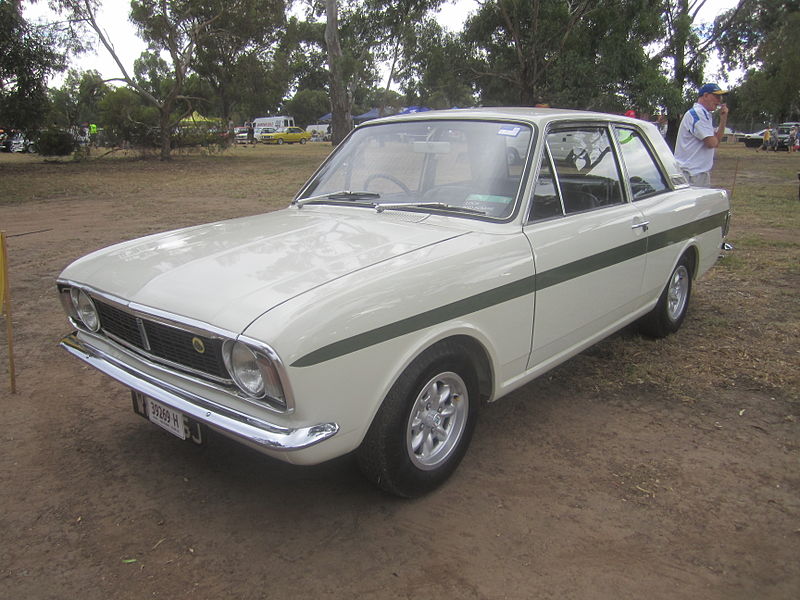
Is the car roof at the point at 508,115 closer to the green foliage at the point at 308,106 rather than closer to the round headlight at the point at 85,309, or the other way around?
the round headlight at the point at 85,309

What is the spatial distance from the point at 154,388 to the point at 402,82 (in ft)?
140

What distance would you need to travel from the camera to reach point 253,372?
2.35m

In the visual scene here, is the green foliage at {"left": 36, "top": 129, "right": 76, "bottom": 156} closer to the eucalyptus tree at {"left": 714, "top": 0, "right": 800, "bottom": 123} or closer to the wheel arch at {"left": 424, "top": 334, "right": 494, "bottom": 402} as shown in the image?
the eucalyptus tree at {"left": 714, "top": 0, "right": 800, "bottom": 123}

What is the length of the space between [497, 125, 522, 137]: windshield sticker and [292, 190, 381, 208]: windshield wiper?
773 mm

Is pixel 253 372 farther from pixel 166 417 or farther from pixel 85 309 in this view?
pixel 85 309

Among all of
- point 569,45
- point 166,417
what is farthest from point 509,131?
point 569,45

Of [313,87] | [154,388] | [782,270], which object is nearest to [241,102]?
[782,270]

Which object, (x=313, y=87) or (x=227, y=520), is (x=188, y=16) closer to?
(x=227, y=520)

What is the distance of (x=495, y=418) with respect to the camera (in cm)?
370

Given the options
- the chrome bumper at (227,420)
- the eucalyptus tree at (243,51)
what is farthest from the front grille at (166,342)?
the eucalyptus tree at (243,51)

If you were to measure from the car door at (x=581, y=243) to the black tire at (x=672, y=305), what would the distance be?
59cm

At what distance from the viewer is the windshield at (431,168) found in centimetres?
332

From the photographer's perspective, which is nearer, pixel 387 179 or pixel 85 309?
pixel 85 309

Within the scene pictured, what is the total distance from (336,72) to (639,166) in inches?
982
